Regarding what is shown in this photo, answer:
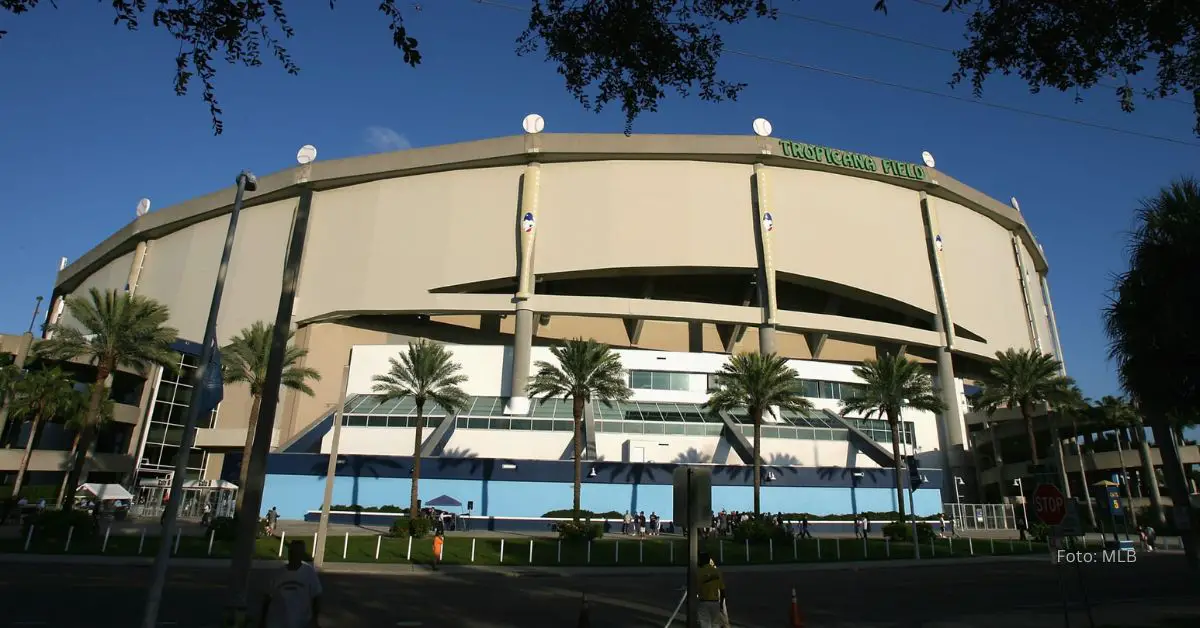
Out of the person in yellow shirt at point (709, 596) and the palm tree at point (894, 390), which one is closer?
the person in yellow shirt at point (709, 596)

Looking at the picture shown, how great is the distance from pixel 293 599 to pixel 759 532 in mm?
29675

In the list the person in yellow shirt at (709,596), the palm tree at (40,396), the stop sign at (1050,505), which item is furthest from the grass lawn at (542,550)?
the palm tree at (40,396)

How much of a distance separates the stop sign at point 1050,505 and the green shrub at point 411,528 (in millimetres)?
27614

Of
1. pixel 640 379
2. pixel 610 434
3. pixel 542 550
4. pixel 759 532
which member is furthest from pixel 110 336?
pixel 759 532

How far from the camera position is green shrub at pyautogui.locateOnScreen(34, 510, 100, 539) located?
92.8 ft

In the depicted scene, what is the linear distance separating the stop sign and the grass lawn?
18564mm

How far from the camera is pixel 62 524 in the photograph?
1121 inches

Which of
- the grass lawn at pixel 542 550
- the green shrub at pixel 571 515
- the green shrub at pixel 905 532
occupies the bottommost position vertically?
the grass lawn at pixel 542 550

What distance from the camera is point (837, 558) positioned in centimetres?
3097

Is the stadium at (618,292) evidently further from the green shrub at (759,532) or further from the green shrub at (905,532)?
the green shrub at (759,532)

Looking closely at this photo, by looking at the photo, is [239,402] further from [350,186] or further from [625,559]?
[625,559]

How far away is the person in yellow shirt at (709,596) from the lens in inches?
396

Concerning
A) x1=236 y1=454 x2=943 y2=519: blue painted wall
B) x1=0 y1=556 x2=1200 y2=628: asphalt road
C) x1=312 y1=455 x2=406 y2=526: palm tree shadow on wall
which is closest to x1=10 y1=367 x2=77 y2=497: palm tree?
x1=236 y1=454 x2=943 y2=519: blue painted wall

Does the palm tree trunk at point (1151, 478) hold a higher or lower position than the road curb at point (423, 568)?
higher
